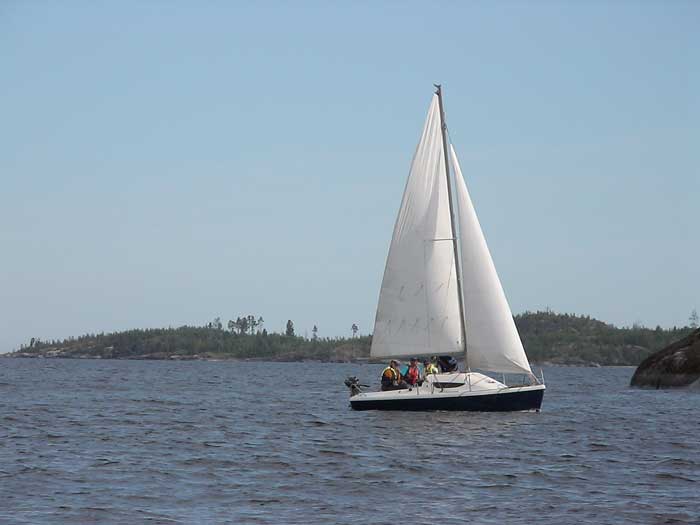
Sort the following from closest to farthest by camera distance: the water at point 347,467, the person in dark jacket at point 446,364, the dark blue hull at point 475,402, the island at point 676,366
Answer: the water at point 347,467
the dark blue hull at point 475,402
the person in dark jacket at point 446,364
the island at point 676,366

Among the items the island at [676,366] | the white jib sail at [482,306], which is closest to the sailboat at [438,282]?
the white jib sail at [482,306]

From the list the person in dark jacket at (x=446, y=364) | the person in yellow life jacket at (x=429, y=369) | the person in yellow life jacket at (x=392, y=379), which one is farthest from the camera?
the person in dark jacket at (x=446, y=364)

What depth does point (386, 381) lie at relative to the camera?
44.9 meters

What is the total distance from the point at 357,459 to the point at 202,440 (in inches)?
305

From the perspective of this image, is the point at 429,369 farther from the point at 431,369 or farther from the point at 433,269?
the point at 433,269

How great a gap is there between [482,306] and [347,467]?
16.5m

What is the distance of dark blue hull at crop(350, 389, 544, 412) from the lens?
43.0 metres

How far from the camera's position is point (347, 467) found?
30078 mm

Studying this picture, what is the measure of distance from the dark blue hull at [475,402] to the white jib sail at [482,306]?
1.16m

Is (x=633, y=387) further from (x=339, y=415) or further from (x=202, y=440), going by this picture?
(x=202, y=440)

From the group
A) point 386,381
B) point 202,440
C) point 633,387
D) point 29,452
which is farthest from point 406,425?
point 633,387

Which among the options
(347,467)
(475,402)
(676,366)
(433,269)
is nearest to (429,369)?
(475,402)

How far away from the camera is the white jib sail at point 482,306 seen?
44.5 m

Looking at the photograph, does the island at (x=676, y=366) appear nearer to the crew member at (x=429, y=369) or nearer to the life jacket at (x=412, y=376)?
the crew member at (x=429, y=369)
